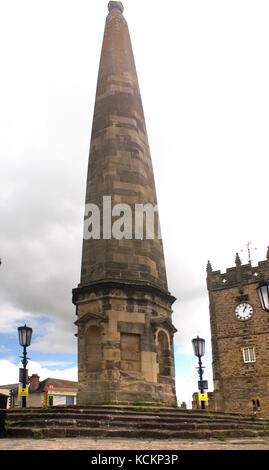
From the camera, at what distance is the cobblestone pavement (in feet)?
26.7

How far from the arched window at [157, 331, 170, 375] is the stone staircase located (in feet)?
10.5

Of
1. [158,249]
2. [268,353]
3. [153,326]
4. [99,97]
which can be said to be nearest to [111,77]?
[99,97]

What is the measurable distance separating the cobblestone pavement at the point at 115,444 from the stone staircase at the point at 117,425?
40cm

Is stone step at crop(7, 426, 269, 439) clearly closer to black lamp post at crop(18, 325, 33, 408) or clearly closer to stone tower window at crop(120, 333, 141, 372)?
black lamp post at crop(18, 325, 33, 408)

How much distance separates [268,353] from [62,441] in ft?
130

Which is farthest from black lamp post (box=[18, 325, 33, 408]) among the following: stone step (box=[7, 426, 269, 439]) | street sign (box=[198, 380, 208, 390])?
street sign (box=[198, 380, 208, 390])

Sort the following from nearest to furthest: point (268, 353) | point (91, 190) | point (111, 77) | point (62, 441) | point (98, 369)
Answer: point (62, 441)
point (98, 369)
point (91, 190)
point (111, 77)
point (268, 353)

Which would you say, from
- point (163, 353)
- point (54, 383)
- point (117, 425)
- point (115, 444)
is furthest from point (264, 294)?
point (54, 383)

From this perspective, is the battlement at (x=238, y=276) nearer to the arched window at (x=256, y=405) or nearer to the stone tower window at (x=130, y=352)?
the arched window at (x=256, y=405)

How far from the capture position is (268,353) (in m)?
45.5

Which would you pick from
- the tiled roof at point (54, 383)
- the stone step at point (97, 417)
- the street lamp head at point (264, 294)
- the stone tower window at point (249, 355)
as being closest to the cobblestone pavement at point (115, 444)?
the stone step at point (97, 417)

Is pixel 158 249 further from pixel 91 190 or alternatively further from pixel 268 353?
pixel 268 353
